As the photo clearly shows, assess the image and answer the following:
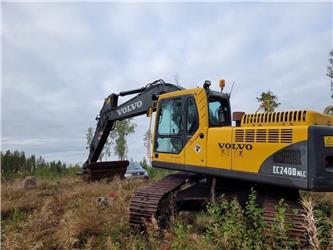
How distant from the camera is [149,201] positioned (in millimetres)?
6723

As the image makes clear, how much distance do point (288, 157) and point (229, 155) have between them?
3.72 ft

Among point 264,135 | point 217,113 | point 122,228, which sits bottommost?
point 122,228

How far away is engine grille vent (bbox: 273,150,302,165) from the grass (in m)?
0.74

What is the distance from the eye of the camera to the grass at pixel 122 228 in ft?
15.1

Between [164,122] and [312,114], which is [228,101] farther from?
[312,114]

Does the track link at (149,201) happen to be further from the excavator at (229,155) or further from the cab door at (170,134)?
the cab door at (170,134)

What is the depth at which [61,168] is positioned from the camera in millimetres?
21375

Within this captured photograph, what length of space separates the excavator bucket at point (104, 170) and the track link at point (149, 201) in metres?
5.44

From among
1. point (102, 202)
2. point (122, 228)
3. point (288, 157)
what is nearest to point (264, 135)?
point (288, 157)

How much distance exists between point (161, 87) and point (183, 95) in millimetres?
2065

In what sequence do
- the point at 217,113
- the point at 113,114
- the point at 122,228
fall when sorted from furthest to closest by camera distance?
the point at 113,114 → the point at 217,113 → the point at 122,228

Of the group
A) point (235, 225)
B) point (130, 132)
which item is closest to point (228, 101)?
point (235, 225)

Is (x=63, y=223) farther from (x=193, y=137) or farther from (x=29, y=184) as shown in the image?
(x=29, y=184)

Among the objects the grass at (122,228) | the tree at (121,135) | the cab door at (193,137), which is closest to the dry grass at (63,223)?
the grass at (122,228)
